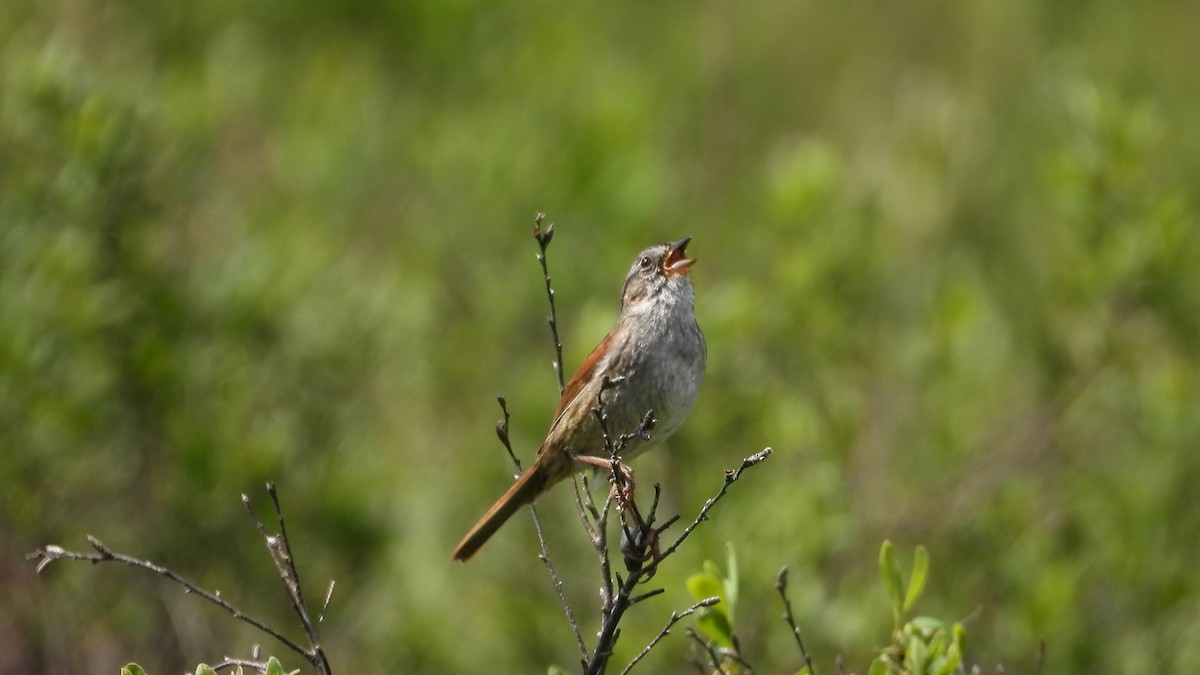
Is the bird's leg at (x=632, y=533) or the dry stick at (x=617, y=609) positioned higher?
the bird's leg at (x=632, y=533)

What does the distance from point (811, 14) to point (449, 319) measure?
5.62 metres

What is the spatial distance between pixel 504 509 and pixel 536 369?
14.0 feet

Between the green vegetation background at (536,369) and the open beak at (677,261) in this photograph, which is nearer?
the open beak at (677,261)

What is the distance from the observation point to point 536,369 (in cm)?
966

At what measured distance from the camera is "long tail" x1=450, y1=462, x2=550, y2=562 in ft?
17.4

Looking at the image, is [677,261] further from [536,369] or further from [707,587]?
[536,369]

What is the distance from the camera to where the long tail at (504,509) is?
5.30m

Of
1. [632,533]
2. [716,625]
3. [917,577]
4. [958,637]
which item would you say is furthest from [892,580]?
[632,533]

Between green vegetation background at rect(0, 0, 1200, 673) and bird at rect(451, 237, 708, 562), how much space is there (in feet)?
7.88

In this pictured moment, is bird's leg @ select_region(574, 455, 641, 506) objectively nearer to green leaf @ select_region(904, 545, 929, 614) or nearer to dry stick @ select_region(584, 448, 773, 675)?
dry stick @ select_region(584, 448, 773, 675)

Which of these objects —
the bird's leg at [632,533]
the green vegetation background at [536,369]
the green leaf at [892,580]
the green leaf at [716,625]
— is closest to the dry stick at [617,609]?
the bird's leg at [632,533]

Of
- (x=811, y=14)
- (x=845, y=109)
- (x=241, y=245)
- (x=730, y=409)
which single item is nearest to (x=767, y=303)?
(x=730, y=409)

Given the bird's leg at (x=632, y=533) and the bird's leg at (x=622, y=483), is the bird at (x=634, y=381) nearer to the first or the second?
the bird's leg at (x=622, y=483)

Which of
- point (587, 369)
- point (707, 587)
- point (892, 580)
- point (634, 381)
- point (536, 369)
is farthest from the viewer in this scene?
point (536, 369)
